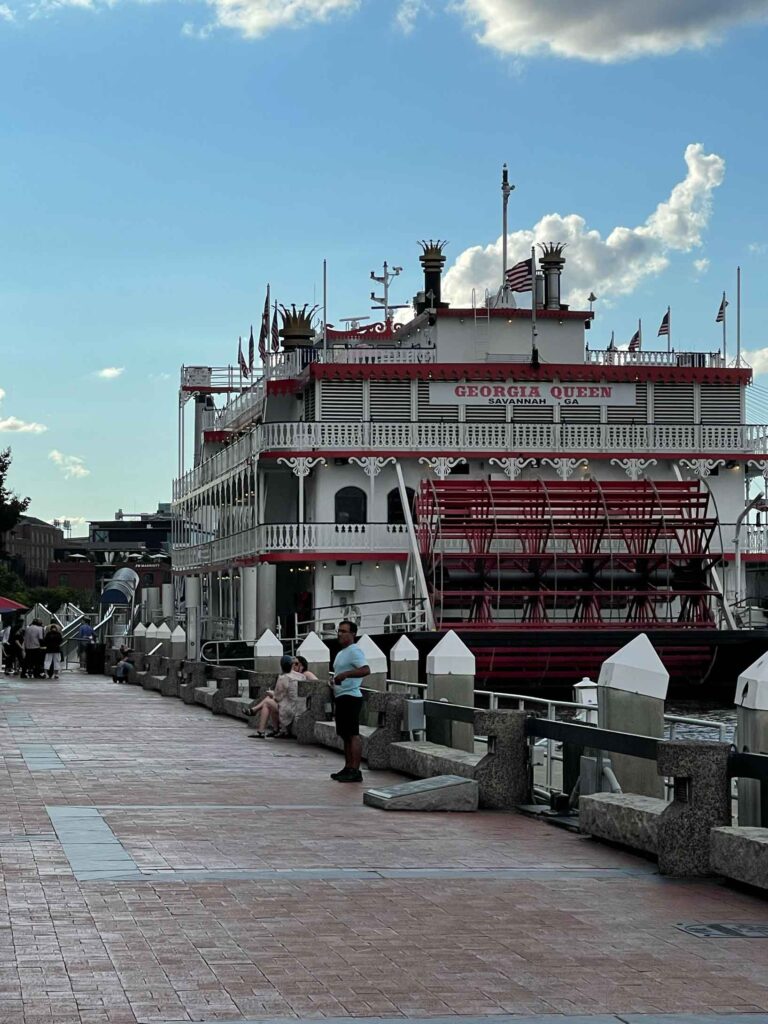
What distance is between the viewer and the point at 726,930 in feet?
27.1

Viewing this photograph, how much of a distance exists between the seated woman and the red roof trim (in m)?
22.1

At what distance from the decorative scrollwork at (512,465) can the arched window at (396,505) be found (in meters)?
2.16

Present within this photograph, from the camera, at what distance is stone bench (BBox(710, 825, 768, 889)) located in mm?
9109

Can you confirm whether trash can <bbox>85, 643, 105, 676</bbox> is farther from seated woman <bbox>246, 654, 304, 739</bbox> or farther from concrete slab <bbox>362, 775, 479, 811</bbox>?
concrete slab <bbox>362, 775, 479, 811</bbox>

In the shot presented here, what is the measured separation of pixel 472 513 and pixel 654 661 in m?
26.7

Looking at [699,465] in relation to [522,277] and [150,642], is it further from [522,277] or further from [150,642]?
[150,642]

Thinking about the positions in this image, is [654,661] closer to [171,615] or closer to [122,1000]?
[122,1000]

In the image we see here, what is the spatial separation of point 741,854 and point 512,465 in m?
32.4

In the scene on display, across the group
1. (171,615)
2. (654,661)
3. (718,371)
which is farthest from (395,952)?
(171,615)

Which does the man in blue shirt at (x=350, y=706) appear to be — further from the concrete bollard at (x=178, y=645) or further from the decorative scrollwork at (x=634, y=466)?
the decorative scrollwork at (x=634, y=466)

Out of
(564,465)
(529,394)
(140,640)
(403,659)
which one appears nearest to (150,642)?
(140,640)

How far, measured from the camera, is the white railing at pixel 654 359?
43969 millimetres

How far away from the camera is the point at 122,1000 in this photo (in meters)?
6.45

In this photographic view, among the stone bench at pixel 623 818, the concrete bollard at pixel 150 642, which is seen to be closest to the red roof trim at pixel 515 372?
the concrete bollard at pixel 150 642
